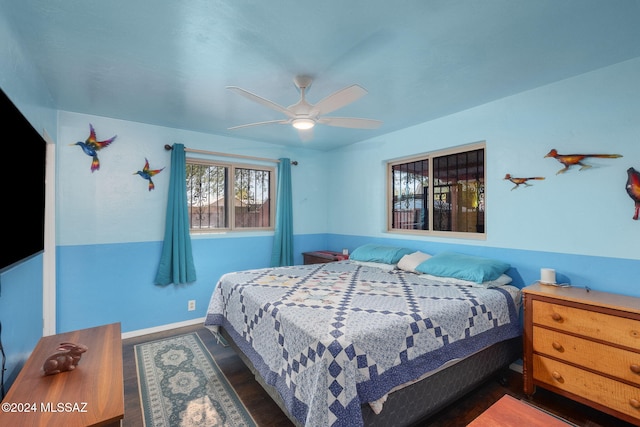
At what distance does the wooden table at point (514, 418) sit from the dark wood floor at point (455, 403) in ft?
3.22

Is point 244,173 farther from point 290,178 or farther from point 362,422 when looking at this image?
point 362,422

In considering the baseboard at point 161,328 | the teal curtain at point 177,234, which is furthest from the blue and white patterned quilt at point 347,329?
the baseboard at point 161,328

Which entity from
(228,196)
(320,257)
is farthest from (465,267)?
(228,196)

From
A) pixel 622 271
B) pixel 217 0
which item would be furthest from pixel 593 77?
pixel 217 0

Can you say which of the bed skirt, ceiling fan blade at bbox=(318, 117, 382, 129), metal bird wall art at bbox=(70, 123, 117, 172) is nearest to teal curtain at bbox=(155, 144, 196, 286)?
metal bird wall art at bbox=(70, 123, 117, 172)

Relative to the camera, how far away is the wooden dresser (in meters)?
1.73

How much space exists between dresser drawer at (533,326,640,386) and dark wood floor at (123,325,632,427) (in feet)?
1.27

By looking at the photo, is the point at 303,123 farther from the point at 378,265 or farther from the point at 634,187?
the point at 634,187

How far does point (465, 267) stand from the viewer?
259 centimetres

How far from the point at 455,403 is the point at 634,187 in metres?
1.98

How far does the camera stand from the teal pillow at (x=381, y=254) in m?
3.33

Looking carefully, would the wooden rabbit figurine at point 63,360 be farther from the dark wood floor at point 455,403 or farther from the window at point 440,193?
the window at point 440,193

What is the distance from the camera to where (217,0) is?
1.45 metres

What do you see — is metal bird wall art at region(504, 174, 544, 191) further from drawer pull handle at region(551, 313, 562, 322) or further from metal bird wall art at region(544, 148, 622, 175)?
drawer pull handle at region(551, 313, 562, 322)
